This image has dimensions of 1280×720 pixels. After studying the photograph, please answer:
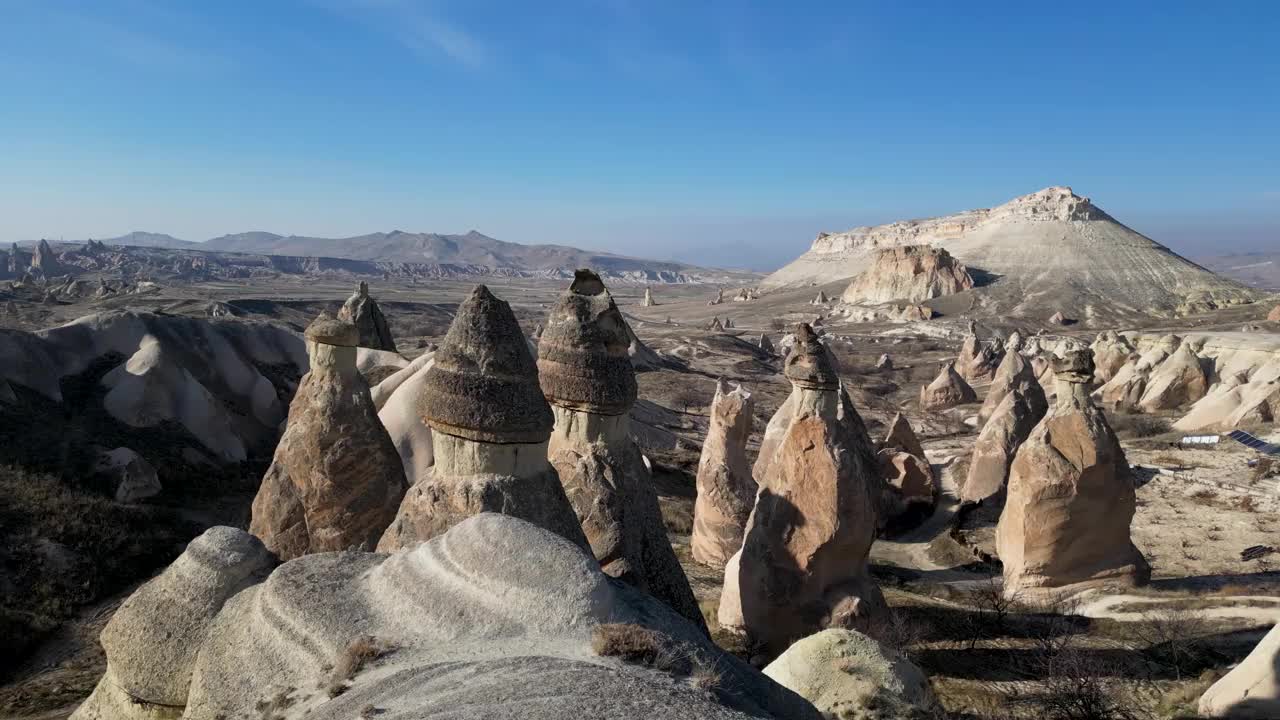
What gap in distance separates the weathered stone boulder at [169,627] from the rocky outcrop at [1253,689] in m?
7.62

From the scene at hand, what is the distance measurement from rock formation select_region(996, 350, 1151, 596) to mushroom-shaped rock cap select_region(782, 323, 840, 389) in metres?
4.11

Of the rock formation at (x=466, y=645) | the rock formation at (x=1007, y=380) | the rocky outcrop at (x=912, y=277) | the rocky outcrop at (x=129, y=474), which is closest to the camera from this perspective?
the rock formation at (x=466, y=645)

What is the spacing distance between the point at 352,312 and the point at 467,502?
11.1 m

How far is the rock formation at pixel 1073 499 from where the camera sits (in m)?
Result: 10.6

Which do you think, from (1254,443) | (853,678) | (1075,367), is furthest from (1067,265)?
(853,678)

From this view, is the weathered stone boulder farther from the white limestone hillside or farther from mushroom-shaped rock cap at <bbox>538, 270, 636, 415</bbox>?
the white limestone hillside

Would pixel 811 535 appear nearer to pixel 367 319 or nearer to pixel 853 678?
pixel 853 678

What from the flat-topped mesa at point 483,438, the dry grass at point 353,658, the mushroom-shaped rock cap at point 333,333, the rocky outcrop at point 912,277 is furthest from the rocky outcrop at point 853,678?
the rocky outcrop at point 912,277

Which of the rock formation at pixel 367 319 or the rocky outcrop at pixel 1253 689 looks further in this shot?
the rock formation at pixel 367 319

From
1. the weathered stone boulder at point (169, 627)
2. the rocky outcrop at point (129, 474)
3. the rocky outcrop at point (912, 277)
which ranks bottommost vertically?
the rocky outcrop at point (129, 474)

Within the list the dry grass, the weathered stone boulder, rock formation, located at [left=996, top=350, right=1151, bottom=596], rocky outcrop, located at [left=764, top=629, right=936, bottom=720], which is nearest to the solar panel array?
rock formation, located at [left=996, top=350, right=1151, bottom=596]

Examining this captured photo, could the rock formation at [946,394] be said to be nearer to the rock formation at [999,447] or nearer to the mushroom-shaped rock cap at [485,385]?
the rock formation at [999,447]

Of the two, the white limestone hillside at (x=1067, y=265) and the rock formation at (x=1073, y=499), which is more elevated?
the white limestone hillside at (x=1067, y=265)

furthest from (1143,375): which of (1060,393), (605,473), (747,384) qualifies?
(605,473)
